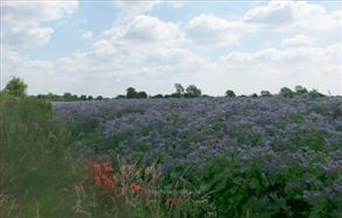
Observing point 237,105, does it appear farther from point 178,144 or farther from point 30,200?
point 30,200

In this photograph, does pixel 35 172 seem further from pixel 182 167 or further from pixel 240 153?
pixel 240 153

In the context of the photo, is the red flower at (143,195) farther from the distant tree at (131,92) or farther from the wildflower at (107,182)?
the distant tree at (131,92)

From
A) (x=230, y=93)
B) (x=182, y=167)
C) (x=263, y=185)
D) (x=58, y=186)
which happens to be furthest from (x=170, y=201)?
(x=230, y=93)

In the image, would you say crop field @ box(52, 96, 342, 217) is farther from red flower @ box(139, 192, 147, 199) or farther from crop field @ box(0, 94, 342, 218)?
red flower @ box(139, 192, 147, 199)

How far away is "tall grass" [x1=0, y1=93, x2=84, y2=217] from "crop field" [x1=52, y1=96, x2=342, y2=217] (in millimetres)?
698

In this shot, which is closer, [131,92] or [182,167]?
[182,167]

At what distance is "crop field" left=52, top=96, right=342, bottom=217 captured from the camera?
235 inches

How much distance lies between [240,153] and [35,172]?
2.05 m

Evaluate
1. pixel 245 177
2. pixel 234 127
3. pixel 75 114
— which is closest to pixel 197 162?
pixel 245 177

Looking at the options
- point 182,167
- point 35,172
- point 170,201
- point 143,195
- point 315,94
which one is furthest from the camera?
point 315,94

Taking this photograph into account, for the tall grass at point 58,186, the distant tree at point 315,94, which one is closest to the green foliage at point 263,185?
the tall grass at point 58,186

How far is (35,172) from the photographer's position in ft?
18.4

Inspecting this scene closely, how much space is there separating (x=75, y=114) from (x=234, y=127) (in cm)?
422

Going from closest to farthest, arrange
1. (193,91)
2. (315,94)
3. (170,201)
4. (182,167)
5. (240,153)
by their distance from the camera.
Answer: (170,201)
(240,153)
(182,167)
(315,94)
(193,91)
